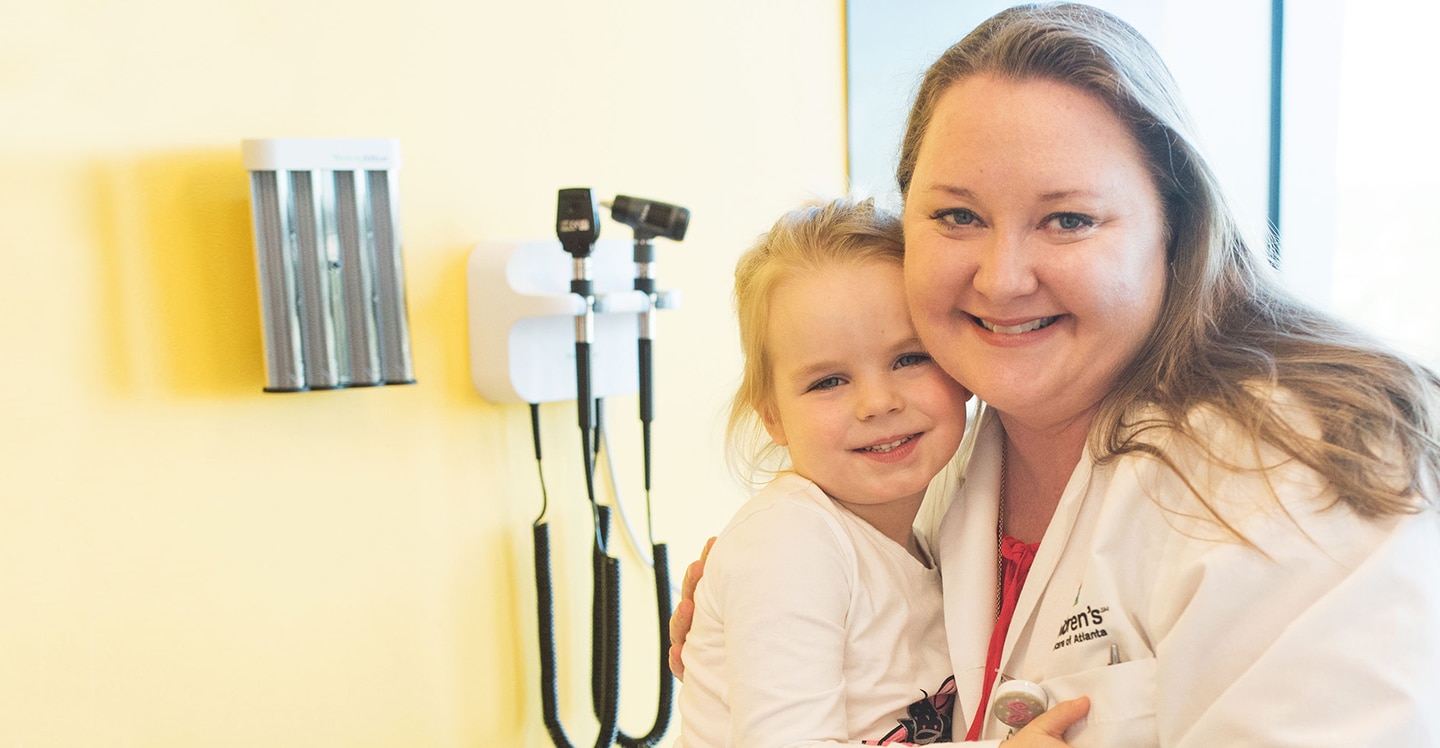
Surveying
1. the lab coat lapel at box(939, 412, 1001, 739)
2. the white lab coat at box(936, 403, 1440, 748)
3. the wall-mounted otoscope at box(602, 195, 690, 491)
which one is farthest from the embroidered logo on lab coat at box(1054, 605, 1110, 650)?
the wall-mounted otoscope at box(602, 195, 690, 491)

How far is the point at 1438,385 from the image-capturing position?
101 centimetres

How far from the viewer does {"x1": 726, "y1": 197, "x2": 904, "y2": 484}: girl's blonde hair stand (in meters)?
1.27

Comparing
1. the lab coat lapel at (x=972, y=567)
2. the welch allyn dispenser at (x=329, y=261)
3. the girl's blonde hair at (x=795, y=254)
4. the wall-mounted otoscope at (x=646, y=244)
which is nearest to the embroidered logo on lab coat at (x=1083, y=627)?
the lab coat lapel at (x=972, y=567)

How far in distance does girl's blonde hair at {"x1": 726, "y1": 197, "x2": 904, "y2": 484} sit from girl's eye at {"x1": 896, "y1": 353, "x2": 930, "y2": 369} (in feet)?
0.34

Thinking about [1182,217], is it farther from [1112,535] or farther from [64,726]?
[64,726]

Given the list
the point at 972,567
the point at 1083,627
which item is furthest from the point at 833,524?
the point at 1083,627

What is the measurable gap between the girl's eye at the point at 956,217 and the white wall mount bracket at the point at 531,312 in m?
0.67

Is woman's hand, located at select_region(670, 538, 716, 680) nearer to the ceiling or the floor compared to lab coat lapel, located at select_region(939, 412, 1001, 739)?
nearer to the floor

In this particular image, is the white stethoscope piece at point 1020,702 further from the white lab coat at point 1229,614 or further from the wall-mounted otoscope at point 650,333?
the wall-mounted otoscope at point 650,333

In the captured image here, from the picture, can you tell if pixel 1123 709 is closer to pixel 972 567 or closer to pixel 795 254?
pixel 972 567

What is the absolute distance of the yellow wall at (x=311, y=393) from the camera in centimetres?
141

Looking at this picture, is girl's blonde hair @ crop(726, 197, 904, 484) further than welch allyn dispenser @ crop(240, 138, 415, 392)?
No

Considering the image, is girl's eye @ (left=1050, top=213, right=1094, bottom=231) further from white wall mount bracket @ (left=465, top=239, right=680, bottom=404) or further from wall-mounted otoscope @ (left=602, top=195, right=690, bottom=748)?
white wall mount bracket @ (left=465, top=239, right=680, bottom=404)

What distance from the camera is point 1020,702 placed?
1.09m
